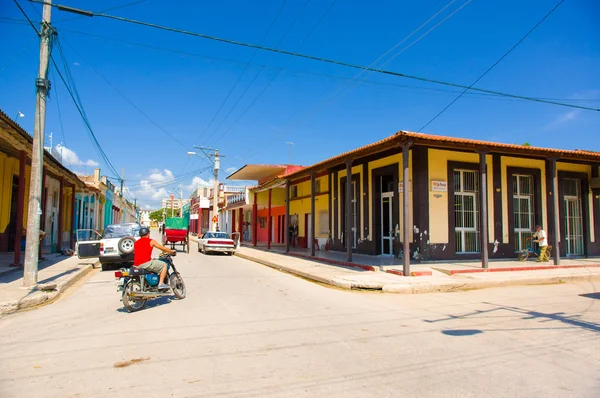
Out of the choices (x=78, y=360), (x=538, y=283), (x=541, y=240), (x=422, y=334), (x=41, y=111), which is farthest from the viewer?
(x=541, y=240)

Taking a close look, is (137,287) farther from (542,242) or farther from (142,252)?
(542,242)

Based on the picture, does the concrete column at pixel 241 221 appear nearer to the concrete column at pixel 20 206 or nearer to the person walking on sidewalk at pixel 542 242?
the concrete column at pixel 20 206

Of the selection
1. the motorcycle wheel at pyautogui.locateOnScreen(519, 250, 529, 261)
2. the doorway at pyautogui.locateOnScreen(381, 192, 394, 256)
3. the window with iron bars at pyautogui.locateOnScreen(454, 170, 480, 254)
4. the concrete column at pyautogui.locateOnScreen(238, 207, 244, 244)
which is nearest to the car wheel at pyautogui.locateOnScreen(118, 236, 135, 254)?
the doorway at pyautogui.locateOnScreen(381, 192, 394, 256)

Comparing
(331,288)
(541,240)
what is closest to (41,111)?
(331,288)

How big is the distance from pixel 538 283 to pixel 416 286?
438cm

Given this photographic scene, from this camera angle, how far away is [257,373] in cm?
444

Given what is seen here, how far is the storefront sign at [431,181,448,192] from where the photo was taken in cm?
1488

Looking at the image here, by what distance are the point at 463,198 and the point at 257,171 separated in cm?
1826

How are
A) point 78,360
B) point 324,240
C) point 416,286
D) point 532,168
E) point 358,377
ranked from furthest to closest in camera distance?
1. point 324,240
2. point 532,168
3. point 416,286
4. point 78,360
5. point 358,377

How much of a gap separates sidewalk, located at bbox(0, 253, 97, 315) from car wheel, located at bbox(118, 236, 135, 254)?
144 centimetres

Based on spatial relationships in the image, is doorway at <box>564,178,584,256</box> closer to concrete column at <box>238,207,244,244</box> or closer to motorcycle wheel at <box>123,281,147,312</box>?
motorcycle wheel at <box>123,281,147,312</box>

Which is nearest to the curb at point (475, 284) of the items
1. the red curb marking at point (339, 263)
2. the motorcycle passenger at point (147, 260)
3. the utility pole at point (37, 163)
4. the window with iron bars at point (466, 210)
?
the red curb marking at point (339, 263)

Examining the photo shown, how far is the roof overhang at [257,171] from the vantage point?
1146 inches

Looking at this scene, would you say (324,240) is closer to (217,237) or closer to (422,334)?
(217,237)
